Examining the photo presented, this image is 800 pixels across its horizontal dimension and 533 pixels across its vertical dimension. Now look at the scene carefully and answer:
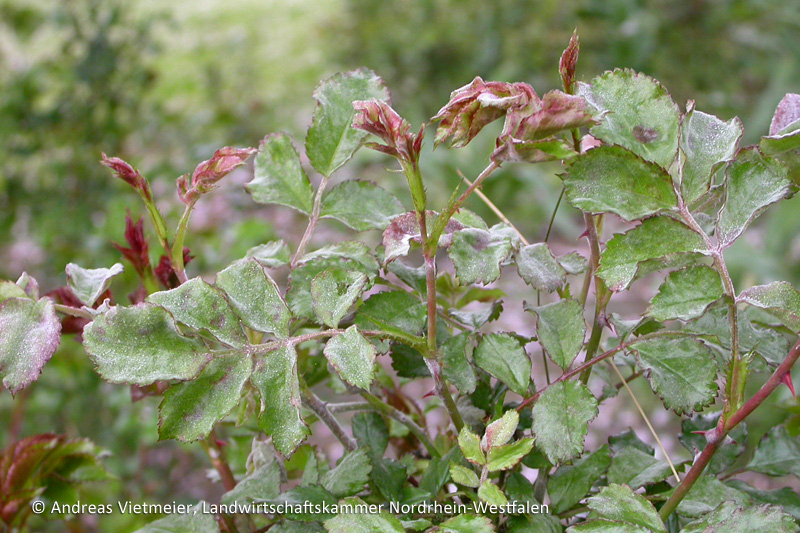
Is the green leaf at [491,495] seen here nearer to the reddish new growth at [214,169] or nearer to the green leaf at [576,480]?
the green leaf at [576,480]

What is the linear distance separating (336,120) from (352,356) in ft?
0.67

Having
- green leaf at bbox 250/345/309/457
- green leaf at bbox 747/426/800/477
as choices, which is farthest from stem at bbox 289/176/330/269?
green leaf at bbox 747/426/800/477

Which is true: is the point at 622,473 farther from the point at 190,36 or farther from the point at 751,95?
the point at 190,36

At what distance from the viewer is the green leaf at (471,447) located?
39cm

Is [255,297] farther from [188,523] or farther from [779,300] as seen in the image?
[779,300]

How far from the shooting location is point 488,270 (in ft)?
1.38

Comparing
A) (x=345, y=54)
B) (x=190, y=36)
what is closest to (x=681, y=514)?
(x=345, y=54)

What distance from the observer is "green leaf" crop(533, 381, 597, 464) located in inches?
16.0

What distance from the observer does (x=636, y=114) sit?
1.40ft

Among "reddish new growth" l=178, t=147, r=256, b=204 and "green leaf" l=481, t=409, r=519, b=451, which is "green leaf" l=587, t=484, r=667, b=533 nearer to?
"green leaf" l=481, t=409, r=519, b=451

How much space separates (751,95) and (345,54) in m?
2.40

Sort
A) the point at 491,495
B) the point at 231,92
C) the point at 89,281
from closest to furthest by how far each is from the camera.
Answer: the point at 491,495 → the point at 89,281 → the point at 231,92

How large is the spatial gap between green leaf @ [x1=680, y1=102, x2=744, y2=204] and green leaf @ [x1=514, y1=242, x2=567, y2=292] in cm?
9

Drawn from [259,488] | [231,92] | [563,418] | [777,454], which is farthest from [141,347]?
[231,92]
